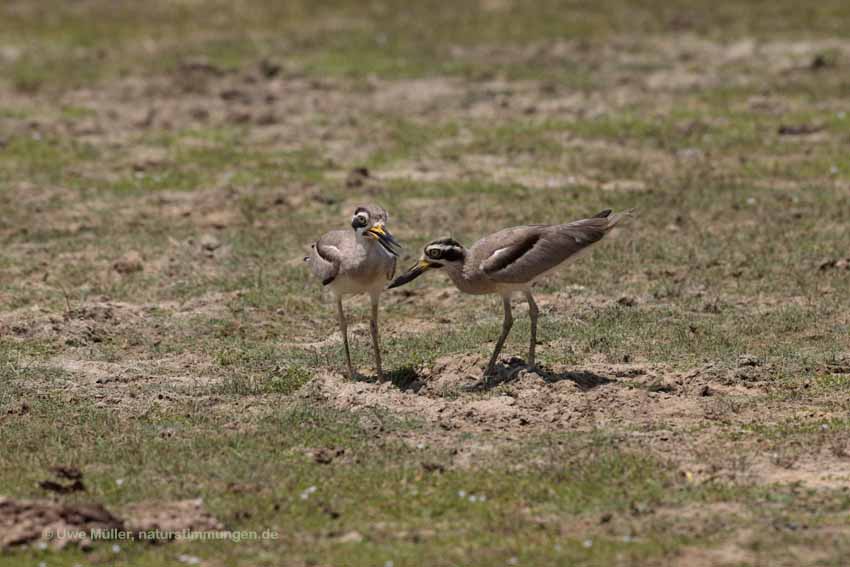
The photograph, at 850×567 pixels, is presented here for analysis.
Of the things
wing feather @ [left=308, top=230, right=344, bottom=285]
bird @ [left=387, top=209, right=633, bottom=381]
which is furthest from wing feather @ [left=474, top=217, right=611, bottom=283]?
wing feather @ [left=308, top=230, right=344, bottom=285]

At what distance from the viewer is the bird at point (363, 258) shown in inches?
420

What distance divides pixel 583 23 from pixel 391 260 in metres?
14.7

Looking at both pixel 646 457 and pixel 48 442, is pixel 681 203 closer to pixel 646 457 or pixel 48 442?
pixel 646 457

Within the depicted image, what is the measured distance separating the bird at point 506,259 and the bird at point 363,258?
0.61 ft

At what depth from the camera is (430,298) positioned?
13359 mm

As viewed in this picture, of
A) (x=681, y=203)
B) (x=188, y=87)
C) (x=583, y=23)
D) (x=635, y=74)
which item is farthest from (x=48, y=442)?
(x=583, y=23)

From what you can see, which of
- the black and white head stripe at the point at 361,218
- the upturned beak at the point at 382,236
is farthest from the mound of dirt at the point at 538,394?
the black and white head stripe at the point at 361,218

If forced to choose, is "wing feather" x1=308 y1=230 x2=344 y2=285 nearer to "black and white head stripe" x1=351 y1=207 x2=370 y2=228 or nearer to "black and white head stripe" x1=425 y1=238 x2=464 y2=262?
"black and white head stripe" x1=351 y1=207 x2=370 y2=228

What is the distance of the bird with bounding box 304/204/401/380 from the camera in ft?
35.0

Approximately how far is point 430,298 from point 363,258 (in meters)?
2.70

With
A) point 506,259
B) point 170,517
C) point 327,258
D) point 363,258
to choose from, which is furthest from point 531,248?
point 170,517

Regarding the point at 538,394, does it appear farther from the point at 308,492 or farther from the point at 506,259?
the point at 308,492

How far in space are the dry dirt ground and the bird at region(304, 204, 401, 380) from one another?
2.27ft

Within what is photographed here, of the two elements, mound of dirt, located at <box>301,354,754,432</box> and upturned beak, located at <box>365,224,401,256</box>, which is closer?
mound of dirt, located at <box>301,354,754,432</box>
